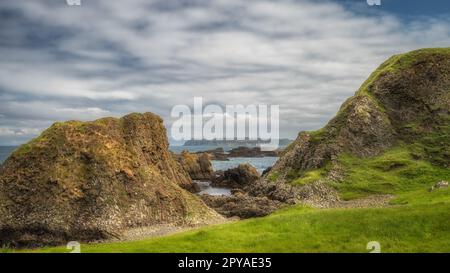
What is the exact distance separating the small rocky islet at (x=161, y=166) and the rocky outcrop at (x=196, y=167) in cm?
4298

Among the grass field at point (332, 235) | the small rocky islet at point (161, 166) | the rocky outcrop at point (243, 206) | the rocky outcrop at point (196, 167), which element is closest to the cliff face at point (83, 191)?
Result: the small rocky islet at point (161, 166)

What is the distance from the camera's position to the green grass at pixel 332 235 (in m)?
35.5

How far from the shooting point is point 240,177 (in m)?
133

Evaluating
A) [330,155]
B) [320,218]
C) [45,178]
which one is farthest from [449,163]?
[45,178]

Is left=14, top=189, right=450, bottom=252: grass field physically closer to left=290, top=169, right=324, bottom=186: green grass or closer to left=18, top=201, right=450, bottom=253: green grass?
left=18, top=201, right=450, bottom=253: green grass

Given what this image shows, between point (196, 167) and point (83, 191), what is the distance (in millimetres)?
102107

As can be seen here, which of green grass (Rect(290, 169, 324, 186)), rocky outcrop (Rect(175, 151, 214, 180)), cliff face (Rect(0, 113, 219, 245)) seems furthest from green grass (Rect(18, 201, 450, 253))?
rocky outcrop (Rect(175, 151, 214, 180))

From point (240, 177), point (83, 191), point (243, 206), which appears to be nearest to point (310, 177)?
point (243, 206)

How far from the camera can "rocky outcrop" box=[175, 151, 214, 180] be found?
155125 mm

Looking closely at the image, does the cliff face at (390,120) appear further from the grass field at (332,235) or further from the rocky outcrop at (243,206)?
the grass field at (332,235)

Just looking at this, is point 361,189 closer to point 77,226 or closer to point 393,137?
point 393,137

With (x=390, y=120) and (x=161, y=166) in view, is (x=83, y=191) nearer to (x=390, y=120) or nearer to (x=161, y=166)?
(x=161, y=166)

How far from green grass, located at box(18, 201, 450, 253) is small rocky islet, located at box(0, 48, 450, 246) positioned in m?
15.1
